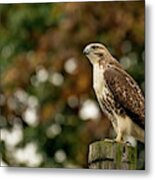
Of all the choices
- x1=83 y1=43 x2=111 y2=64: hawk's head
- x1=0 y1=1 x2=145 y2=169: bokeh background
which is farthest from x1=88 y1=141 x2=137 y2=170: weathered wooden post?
x1=83 y1=43 x2=111 y2=64: hawk's head

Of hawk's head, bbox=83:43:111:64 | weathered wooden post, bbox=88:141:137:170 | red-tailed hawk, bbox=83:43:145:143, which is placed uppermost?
hawk's head, bbox=83:43:111:64

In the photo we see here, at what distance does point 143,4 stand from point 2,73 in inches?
22.6

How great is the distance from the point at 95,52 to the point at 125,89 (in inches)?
6.8

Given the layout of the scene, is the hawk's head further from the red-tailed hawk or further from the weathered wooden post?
the weathered wooden post

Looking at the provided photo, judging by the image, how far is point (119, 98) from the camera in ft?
6.44

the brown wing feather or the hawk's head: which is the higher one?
the hawk's head

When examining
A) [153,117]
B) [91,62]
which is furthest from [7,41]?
[153,117]

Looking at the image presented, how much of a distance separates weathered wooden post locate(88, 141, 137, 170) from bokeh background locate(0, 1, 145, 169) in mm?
25

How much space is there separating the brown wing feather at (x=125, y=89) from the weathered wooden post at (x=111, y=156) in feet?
0.39

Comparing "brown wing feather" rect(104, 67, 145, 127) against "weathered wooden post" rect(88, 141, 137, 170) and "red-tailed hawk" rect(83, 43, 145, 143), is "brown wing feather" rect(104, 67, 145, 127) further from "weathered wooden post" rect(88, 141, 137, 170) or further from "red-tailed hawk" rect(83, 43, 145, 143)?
"weathered wooden post" rect(88, 141, 137, 170)

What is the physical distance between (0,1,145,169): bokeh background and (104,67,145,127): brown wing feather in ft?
0.09

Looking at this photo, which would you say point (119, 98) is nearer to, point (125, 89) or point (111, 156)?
point (125, 89)

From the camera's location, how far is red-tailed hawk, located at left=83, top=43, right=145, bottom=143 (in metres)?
1.96

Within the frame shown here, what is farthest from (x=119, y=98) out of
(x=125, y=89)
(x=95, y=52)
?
(x=95, y=52)
